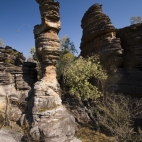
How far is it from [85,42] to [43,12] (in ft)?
30.8

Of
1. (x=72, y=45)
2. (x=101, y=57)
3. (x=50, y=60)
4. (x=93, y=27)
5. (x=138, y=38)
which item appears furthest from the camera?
(x=72, y=45)

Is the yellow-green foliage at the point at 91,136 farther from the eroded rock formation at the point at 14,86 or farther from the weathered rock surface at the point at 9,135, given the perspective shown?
the eroded rock formation at the point at 14,86

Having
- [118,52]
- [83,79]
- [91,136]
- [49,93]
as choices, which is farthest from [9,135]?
[118,52]

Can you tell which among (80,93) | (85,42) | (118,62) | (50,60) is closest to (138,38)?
(118,62)

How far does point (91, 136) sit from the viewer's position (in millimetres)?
15148

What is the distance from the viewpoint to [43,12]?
648 inches

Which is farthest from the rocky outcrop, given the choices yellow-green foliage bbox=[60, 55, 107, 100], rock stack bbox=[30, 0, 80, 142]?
rock stack bbox=[30, 0, 80, 142]

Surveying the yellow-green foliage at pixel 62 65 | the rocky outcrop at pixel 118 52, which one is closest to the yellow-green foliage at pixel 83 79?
the rocky outcrop at pixel 118 52

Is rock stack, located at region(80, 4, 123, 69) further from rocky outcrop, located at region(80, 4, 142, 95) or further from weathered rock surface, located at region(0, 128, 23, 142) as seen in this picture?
weathered rock surface, located at region(0, 128, 23, 142)

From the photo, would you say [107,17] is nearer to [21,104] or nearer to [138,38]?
[138,38]

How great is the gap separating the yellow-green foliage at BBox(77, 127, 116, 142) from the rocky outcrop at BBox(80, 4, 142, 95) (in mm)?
6440

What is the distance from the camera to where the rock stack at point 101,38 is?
715 inches

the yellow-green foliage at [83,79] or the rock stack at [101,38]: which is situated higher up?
the rock stack at [101,38]

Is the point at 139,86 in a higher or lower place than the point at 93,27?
lower
